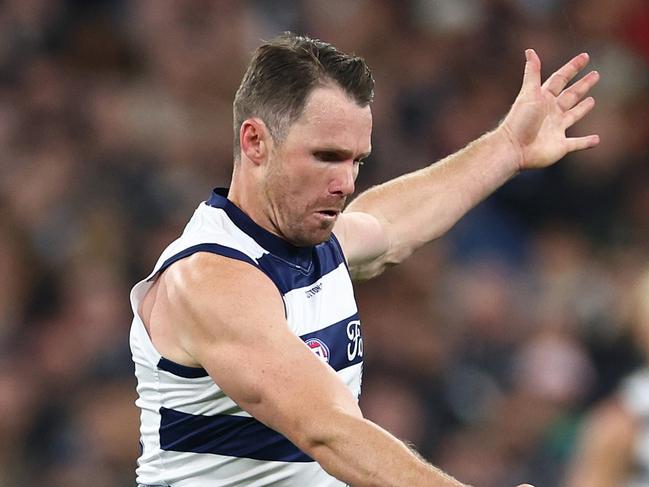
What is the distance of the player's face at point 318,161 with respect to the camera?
3.75 m

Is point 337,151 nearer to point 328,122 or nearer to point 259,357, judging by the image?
point 328,122

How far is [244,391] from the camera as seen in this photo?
3385 mm

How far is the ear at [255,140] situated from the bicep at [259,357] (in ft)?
1.55

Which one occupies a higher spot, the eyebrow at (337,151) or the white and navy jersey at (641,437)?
the eyebrow at (337,151)

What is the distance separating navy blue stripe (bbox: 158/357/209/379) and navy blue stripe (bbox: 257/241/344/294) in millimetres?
329

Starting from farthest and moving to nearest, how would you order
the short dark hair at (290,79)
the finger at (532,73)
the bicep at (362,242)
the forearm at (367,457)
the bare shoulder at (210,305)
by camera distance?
the finger at (532,73), the bicep at (362,242), the short dark hair at (290,79), the bare shoulder at (210,305), the forearm at (367,457)

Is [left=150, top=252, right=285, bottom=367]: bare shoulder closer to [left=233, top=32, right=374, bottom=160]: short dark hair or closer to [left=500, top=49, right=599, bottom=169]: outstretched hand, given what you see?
[left=233, top=32, right=374, bottom=160]: short dark hair

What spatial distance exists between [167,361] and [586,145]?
1.93m

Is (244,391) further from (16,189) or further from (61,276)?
(16,189)

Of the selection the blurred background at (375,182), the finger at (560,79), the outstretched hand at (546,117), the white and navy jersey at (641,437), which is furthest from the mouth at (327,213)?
the blurred background at (375,182)

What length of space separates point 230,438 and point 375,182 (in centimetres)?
508

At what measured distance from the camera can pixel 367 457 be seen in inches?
129

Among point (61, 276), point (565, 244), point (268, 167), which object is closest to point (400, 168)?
point (565, 244)

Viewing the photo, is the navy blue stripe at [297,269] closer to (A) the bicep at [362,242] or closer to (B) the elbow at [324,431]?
(A) the bicep at [362,242]
